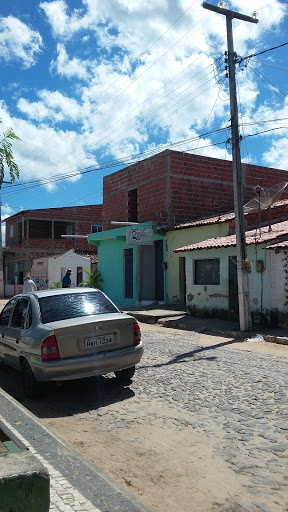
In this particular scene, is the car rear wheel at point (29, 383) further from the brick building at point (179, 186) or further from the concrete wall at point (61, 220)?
the concrete wall at point (61, 220)

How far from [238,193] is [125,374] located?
294 inches

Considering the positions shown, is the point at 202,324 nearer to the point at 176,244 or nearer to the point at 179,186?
the point at 176,244

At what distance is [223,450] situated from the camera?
422cm

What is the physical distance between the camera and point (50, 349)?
5715 mm

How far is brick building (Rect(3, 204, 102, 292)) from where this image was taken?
3559 cm

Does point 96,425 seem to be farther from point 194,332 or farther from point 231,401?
point 194,332

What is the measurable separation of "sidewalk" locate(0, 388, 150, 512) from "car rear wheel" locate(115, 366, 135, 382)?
2.54 meters

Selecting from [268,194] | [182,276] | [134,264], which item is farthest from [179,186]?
[268,194]

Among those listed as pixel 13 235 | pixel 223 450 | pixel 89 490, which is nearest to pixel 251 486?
pixel 223 450

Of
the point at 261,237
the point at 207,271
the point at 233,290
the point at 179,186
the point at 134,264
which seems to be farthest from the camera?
the point at 134,264

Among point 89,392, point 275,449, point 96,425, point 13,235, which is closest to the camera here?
point 275,449

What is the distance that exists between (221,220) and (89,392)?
39.9ft

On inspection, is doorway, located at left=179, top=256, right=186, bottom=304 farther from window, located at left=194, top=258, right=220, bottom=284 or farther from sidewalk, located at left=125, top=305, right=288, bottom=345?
window, located at left=194, top=258, right=220, bottom=284

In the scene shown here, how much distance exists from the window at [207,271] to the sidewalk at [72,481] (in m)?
11.9
